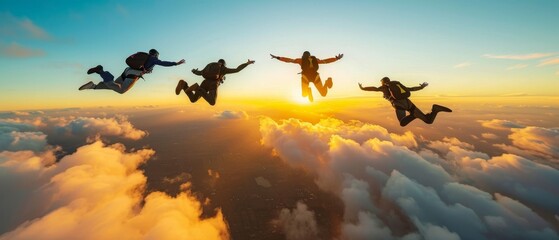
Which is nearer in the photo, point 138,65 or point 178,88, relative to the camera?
point 138,65

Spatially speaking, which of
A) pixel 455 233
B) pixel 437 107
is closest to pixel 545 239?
pixel 455 233

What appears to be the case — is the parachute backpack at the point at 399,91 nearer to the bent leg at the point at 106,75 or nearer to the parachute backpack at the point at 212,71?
the parachute backpack at the point at 212,71

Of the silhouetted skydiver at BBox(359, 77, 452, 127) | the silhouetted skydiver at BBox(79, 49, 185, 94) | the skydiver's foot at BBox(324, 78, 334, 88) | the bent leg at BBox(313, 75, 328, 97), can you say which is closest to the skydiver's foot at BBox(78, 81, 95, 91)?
the silhouetted skydiver at BBox(79, 49, 185, 94)

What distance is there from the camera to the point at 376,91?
36.6ft

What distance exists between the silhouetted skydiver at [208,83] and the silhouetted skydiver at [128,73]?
1.42 meters

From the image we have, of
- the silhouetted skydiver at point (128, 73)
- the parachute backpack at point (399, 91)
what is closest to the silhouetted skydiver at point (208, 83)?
the silhouetted skydiver at point (128, 73)

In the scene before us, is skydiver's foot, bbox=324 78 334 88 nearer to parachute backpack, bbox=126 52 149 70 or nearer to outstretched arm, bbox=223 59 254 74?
outstretched arm, bbox=223 59 254 74

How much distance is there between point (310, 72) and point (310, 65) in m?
0.37

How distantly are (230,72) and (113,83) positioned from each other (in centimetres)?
480

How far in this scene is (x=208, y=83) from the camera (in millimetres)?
10758

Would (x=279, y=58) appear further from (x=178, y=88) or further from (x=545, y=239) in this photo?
(x=545, y=239)

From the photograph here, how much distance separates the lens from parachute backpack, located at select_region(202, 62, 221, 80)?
1056 cm

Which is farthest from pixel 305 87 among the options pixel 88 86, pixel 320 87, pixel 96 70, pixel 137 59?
pixel 88 86

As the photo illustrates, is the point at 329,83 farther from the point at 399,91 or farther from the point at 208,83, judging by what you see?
the point at 208,83
